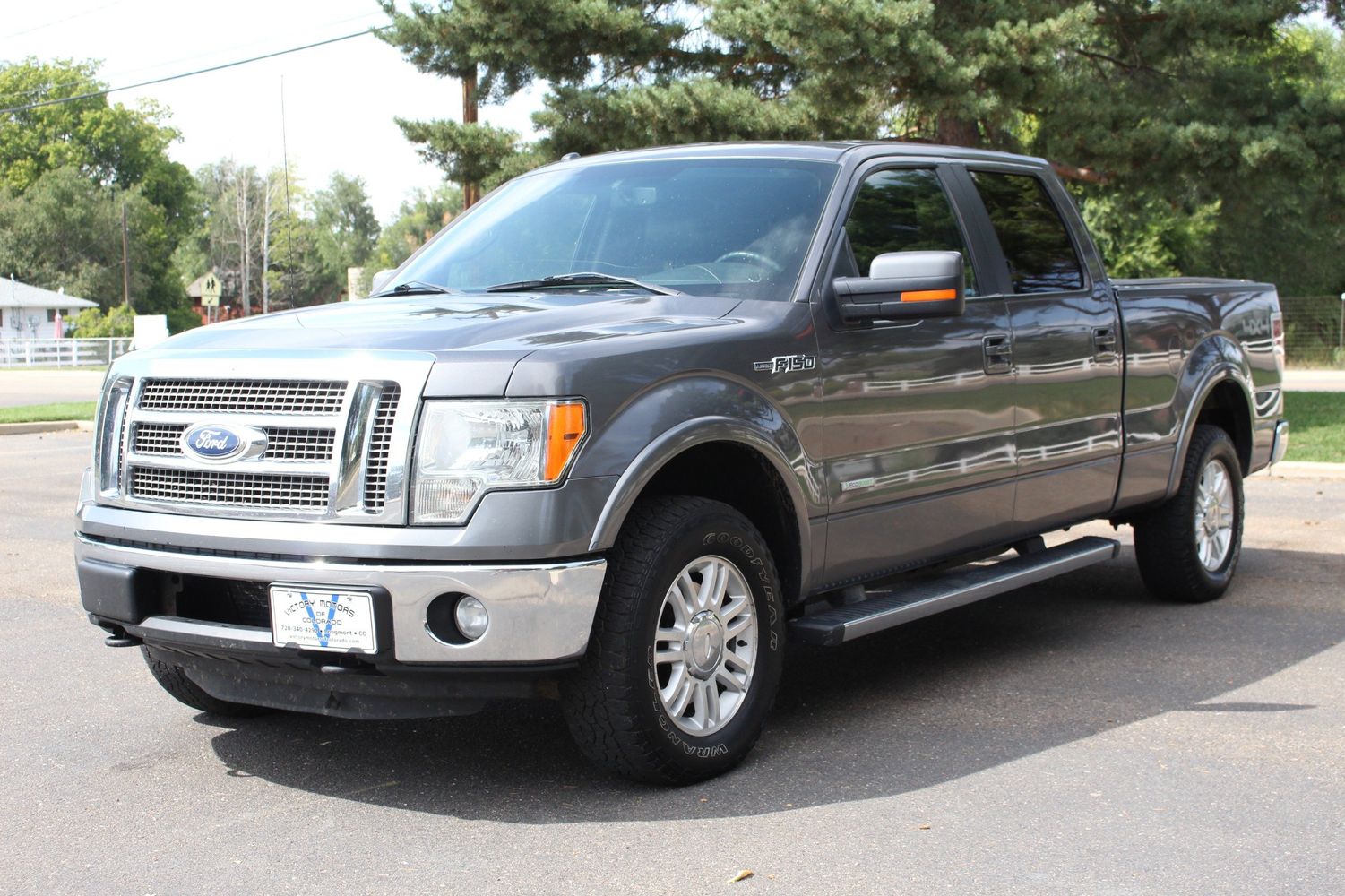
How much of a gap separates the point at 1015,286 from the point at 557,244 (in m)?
1.86

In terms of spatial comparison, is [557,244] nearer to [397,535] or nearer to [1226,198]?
[397,535]

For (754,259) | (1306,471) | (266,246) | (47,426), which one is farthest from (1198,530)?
(266,246)

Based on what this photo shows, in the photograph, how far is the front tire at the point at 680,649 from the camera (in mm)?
4242

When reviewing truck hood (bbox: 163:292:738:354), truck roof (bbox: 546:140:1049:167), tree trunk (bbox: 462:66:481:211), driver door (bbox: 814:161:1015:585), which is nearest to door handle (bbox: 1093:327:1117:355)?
driver door (bbox: 814:161:1015:585)

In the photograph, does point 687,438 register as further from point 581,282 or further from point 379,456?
point 581,282

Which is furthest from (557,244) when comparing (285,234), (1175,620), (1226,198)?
(285,234)

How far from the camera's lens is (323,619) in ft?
13.4

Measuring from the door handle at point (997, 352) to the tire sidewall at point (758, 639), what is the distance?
149 cm

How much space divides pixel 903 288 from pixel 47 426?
17.6 m

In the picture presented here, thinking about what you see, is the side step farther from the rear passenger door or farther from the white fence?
the white fence

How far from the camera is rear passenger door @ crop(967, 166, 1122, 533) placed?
600cm

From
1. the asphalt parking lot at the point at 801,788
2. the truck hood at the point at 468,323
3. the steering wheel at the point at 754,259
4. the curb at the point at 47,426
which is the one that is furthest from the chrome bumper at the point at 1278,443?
the curb at the point at 47,426

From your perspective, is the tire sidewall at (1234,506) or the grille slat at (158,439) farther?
the tire sidewall at (1234,506)

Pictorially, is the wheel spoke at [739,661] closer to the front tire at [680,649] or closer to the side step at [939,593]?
the front tire at [680,649]
